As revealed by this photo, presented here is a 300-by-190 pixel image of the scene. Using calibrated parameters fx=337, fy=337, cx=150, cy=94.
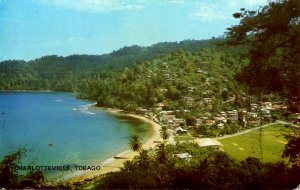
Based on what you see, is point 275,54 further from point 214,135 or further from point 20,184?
point 214,135

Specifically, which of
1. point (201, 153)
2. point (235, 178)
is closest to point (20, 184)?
point (235, 178)

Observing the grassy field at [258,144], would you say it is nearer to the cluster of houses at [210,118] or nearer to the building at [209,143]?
the building at [209,143]

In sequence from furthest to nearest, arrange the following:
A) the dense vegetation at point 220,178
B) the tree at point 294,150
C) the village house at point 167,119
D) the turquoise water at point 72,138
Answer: the village house at point 167,119, the turquoise water at point 72,138, the tree at point 294,150, the dense vegetation at point 220,178

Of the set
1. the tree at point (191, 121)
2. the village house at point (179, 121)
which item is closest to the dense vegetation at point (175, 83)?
the village house at point (179, 121)

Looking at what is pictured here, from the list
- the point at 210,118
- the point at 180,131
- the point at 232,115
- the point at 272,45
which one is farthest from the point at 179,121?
the point at 272,45

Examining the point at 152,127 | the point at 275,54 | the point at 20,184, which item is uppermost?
the point at 275,54

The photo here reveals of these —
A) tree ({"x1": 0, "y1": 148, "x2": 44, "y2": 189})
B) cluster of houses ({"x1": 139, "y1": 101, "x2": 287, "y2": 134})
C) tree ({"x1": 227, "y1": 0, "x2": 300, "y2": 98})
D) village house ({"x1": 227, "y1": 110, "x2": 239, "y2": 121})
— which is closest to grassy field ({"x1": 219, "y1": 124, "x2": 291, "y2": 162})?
cluster of houses ({"x1": 139, "y1": 101, "x2": 287, "y2": 134})
